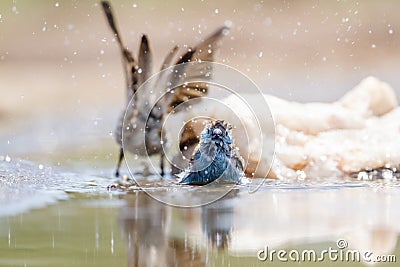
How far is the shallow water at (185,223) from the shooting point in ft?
5.12

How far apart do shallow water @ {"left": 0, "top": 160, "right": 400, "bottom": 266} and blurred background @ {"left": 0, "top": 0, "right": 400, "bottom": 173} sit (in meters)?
1.00

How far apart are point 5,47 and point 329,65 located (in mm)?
1660

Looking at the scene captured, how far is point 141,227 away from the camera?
1.84 meters

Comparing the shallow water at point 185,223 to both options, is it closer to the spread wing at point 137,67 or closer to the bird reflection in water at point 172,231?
the bird reflection in water at point 172,231

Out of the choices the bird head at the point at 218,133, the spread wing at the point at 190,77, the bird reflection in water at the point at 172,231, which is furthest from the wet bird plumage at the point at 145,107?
the bird reflection in water at the point at 172,231

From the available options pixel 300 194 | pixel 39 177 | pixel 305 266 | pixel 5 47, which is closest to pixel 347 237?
pixel 305 266

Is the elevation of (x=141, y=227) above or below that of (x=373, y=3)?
below

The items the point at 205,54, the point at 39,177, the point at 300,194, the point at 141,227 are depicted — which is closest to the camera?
the point at 141,227

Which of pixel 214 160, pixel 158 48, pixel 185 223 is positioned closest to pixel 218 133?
pixel 214 160

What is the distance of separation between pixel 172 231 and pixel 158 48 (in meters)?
1.92

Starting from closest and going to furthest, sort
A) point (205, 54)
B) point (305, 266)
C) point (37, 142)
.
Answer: point (305, 266) → point (205, 54) → point (37, 142)

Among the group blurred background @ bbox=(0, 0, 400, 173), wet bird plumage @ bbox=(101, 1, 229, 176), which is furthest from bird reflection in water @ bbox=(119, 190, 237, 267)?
blurred background @ bbox=(0, 0, 400, 173)

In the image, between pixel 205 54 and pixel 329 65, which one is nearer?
pixel 205 54

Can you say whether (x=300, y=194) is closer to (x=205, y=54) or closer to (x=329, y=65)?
(x=205, y=54)
